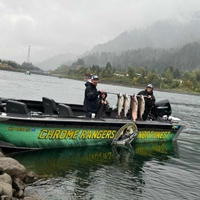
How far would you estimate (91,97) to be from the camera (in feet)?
33.7

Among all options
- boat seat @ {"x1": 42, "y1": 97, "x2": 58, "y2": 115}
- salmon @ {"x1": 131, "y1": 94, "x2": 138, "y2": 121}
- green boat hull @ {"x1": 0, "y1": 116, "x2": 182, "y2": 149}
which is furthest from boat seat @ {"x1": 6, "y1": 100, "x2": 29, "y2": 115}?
salmon @ {"x1": 131, "y1": 94, "x2": 138, "y2": 121}

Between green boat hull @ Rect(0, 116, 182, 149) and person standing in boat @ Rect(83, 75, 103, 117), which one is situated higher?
person standing in boat @ Rect(83, 75, 103, 117)

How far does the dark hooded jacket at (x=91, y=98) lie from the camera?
10.2m

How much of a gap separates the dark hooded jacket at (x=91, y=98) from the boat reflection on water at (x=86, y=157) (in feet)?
4.64

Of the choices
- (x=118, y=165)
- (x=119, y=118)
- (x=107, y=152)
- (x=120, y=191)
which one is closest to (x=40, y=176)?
(x=120, y=191)

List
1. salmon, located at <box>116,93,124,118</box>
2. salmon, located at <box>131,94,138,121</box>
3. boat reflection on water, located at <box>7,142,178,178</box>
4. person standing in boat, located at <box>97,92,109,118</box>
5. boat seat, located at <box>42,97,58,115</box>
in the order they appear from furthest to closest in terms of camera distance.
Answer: salmon, located at <box>131,94,138,121</box> < salmon, located at <box>116,93,124,118</box> < person standing in boat, located at <box>97,92,109,118</box> < boat seat, located at <box>42,97,58,115</box> < boat reflection on water, located at <box>7,142,178,178</box>

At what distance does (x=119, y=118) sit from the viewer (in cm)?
1166

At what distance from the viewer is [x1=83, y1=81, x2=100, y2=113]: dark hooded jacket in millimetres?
10219

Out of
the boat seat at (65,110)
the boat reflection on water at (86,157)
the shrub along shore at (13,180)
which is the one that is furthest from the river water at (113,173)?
the boat seat at (65,110)

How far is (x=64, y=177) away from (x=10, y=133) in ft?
7.24

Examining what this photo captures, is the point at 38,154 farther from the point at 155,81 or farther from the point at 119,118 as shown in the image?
the point at 155,81

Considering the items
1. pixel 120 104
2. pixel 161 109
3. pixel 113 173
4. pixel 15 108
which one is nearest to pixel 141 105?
pixel 120 104

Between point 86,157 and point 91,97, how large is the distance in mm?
2033

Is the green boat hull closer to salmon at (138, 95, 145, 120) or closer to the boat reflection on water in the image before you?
the boat reflection on water
